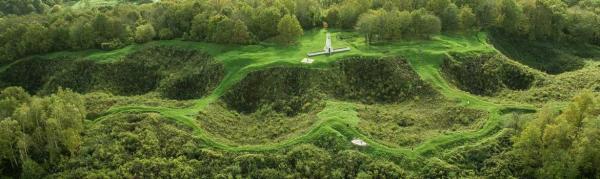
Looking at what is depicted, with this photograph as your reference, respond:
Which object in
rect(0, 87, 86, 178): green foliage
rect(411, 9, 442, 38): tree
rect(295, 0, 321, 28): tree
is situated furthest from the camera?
rect(295, 0, 321, 28): tree

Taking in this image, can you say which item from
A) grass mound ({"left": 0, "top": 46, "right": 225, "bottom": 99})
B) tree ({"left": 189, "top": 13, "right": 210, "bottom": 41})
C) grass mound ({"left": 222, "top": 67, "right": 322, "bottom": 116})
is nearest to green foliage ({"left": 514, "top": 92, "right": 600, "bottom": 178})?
grass mound ({"left": 222, "top": 67, "right": 322, "bottom": 116})

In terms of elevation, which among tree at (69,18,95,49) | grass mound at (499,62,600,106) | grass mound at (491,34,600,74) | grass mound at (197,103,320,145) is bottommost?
grass mound at (197,103,320,145)

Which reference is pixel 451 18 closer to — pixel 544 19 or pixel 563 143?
pixel 544 19

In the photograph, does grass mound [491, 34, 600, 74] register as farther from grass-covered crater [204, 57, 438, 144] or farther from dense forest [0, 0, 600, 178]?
grass-covered crater [204, 57, 438, 144]

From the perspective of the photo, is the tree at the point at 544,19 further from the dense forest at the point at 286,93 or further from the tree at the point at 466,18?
the tree at the point at 466,18

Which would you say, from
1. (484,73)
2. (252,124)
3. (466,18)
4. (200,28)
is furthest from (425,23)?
(200,28)

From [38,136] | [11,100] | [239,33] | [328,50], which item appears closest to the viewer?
[38,136]

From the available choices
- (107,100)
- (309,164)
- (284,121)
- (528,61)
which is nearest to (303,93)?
(284,121)
